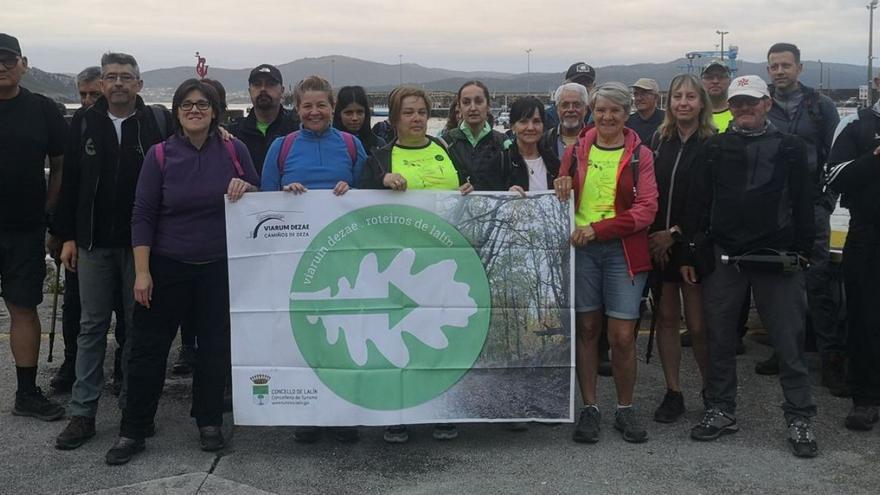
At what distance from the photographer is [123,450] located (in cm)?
427

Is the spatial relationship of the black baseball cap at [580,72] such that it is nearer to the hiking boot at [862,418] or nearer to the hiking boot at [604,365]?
the hiking boot at [604,365]

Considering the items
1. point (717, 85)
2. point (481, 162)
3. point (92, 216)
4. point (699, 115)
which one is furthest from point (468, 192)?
point (717, 85)

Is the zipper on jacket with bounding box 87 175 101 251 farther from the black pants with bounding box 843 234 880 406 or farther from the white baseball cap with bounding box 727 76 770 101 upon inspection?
the black pants with bounding box 843 234 880 406

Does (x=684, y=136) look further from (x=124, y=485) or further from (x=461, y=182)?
(x=124, y=485)

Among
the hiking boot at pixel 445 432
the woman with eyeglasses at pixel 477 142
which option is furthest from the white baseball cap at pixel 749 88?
the hiking boot at pixel 445 432

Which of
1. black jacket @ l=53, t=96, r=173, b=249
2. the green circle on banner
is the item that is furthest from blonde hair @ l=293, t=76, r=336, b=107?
black jacket @ l=53, t=96, r=173, b=249

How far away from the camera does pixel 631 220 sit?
4.32 metres

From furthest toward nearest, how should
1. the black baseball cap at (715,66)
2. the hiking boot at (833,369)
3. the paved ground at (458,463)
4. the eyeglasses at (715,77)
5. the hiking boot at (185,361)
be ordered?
1. the black baseball cap at (715,66)
2. the eyeglasses at (715,77)
3. the hiking boot at (185,361)
4. the hiking boot at (833,369)
5. the paved ground at (458,463)

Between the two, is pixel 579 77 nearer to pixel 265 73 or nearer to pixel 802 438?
pixel 265 73

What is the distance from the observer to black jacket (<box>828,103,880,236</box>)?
4.66 metres

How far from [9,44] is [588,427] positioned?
4.12 meters

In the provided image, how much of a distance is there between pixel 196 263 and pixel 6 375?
8.05ft

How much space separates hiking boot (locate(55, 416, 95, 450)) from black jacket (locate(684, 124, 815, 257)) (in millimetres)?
3772

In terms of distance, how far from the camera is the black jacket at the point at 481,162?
186 inches
